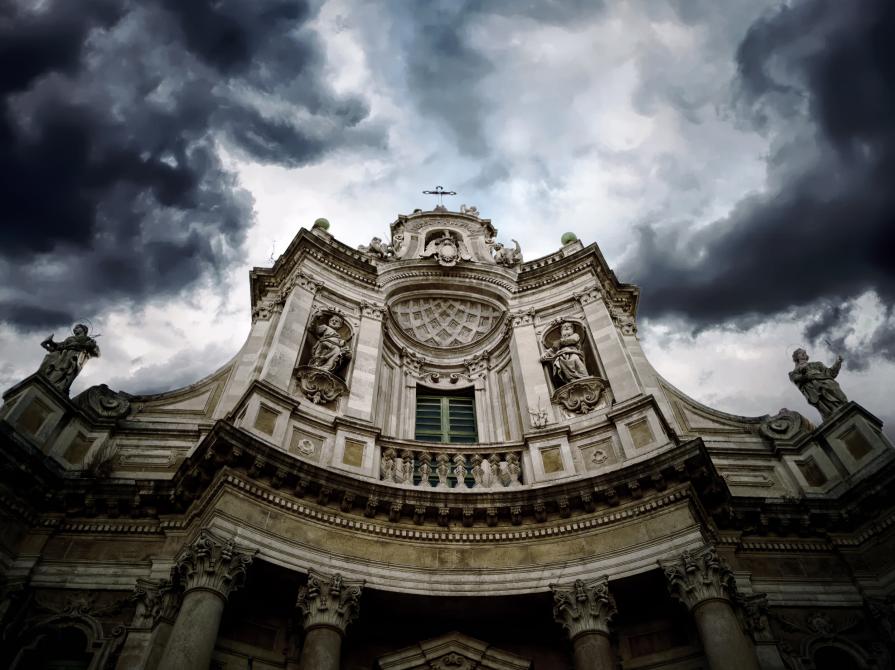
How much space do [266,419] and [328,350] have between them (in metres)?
3.18

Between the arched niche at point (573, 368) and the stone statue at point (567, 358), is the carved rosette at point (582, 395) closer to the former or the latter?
the arched niche at point (573, 368)

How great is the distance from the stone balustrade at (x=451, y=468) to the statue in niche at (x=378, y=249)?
8455 mm

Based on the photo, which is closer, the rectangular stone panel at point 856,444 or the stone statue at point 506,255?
the rectangular stone panel at point 856,444

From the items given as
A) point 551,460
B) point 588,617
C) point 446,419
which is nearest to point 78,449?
point 446,419

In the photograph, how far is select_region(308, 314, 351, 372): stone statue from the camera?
15.8 m

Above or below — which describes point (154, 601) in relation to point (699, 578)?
above

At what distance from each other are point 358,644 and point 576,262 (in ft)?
39.6

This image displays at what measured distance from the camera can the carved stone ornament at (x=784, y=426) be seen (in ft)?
49.9

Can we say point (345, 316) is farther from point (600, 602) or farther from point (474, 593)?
point (600, 602)

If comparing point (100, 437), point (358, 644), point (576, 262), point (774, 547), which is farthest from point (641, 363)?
point (100, 437)

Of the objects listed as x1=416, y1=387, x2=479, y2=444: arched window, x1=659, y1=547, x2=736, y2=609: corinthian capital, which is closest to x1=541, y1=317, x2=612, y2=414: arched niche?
x1=416, y1=387, x2=479, y2=444: arched window

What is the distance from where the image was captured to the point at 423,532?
40.7 feet

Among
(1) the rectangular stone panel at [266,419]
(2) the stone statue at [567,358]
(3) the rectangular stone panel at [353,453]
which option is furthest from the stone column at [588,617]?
(1) the rectangular stone panel at [266,419]

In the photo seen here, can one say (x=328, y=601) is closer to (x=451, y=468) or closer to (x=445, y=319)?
(x=451, y=468)
